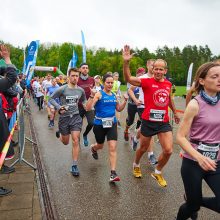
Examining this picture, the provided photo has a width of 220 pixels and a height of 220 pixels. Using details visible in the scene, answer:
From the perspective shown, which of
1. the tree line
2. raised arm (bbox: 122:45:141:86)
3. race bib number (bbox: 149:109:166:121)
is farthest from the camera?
the tree line

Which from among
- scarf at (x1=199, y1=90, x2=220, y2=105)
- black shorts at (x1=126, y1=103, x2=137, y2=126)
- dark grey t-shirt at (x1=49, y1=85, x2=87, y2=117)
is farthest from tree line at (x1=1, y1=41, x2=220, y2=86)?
scarf at (x1=199, y1=90, x2=220, y2=105)

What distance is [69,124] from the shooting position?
6.23 m

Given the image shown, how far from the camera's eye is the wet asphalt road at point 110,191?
13.7ft

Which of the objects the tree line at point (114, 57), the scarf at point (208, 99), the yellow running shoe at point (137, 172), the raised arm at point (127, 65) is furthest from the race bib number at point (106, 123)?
the tree line at point (114, 57)

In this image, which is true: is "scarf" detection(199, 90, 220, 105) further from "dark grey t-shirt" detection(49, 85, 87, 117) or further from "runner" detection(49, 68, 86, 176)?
"dark grey t-shirt" detection(49, 85, 87, 117)

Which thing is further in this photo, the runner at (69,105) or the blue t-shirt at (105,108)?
the runner at (69,105)

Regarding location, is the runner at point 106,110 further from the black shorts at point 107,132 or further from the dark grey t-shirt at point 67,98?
the dark grey t-shirt at point 67,98

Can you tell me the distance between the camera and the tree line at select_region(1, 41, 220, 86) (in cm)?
8944

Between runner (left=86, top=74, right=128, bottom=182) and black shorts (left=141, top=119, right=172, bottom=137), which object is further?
runner (left=86, top=74, right=128, bottom=182)

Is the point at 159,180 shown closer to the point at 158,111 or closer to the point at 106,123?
the point at 158,111

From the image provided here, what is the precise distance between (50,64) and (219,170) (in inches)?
3582

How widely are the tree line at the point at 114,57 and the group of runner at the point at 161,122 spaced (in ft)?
246

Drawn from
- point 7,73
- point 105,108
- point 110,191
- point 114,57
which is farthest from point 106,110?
point 114,57

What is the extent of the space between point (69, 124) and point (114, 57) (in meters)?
89.2
